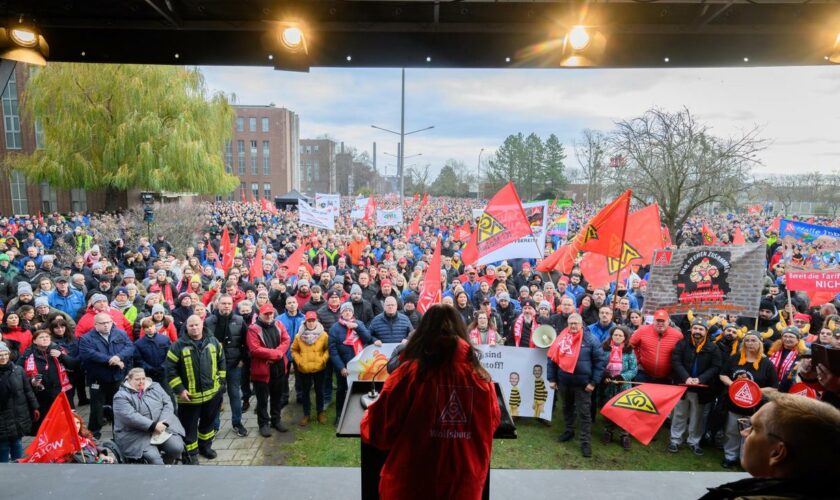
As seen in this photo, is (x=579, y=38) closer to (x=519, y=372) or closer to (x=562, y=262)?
(x=519, y=372)

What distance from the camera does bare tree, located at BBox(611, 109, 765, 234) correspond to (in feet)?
56.1

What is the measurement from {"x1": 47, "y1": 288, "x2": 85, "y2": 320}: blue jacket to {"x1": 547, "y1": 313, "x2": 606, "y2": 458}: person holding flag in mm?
7692

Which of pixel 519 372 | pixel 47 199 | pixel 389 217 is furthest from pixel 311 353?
pixel 47 199

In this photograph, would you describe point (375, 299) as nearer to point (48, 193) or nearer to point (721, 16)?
point (721, 16)

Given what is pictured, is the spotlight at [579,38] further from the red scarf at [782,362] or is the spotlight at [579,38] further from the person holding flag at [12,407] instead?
the person holding flag at [12,407]

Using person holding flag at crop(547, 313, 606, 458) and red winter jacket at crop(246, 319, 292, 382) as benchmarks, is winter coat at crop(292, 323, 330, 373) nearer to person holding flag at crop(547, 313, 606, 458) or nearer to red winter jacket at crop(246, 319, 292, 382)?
red winter jacket at crop(246, 319, 292, 382)

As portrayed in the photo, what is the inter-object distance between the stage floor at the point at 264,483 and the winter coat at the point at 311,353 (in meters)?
3.46

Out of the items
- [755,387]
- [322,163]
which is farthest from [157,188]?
[322,163]

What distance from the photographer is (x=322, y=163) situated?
9544 cm

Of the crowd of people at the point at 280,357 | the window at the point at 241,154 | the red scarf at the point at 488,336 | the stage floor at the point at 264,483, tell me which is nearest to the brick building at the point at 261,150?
the window at the point at 241,154

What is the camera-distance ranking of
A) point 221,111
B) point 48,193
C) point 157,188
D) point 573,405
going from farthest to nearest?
point 48,193, point 221,111, point 157,188, point 573,405

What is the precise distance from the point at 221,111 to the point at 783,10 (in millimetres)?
28343

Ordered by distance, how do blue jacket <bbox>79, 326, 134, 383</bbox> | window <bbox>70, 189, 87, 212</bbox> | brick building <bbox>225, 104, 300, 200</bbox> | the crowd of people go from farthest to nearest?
brick building <bbox>225, 104, 300, 200</bbox> < window <bbox>70, 189, 87, 212</bbox> < blue jacket <bbox>79, 326, 134, 383</bbox> < the crowd of people

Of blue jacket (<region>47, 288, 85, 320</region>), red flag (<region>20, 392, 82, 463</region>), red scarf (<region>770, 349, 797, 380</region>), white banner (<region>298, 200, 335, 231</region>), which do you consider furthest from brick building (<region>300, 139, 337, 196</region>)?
red flag (<region>20, 392, 82, 463</region>)
